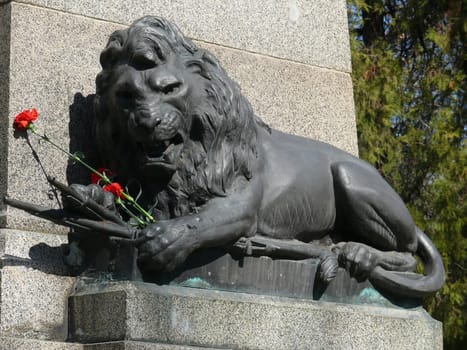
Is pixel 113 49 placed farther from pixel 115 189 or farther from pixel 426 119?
pixel 426 119

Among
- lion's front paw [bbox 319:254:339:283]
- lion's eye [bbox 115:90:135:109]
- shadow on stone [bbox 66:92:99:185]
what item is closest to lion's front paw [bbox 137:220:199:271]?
lion's eye [bbox 115:90:135:109]

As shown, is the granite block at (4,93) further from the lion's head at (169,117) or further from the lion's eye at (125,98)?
the lion's eye at (125,98)

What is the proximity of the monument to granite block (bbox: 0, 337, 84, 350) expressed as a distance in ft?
0.06

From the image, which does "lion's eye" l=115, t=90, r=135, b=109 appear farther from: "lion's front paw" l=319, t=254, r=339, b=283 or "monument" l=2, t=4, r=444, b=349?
"lion's front paw" l=319, t=254, r=339, b=283

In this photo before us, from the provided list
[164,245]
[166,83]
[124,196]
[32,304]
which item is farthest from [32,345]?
[166,83]

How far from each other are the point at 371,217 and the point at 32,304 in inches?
83.2

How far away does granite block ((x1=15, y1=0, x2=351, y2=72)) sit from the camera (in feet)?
24.7

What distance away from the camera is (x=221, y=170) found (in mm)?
6773

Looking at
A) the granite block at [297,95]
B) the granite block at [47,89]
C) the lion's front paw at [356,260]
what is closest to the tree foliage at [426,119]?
the granite block at [297,95]

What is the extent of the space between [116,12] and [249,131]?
3.80 feet

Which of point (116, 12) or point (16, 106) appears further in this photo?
point (116, 12)

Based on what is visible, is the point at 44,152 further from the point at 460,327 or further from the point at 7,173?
the point at 460,327

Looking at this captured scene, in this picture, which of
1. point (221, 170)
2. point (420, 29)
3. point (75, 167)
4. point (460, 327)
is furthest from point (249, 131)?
point (420, 29)

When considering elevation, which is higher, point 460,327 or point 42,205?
point 42,205
